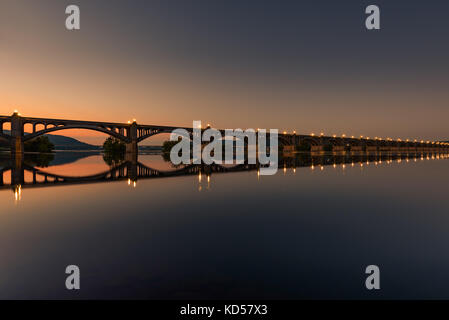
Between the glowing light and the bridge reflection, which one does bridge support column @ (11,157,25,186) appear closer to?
the bridge reflection

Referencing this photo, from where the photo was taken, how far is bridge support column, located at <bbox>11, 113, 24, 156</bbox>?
79.4 meters

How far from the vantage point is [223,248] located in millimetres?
8328

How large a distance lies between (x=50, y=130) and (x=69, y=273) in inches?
3397

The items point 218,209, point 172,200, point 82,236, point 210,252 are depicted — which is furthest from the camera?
point 172,200

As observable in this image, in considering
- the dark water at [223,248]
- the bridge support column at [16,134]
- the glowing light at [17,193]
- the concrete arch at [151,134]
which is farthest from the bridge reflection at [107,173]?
the concrete arch at [151,134]

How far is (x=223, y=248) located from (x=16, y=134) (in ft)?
302

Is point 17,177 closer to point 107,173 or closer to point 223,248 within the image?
point 107,173

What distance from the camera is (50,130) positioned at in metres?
80.1

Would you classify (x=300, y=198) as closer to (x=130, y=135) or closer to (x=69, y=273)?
(x=69, y=273)

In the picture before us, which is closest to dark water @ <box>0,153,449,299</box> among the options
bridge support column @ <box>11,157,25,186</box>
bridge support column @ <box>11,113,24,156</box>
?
bridge support column @ <box>11,157,25,186</box>

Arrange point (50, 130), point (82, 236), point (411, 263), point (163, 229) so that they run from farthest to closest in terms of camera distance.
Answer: point (50, 130) < point (163, 229) < point (82, 236) < point (411, 263)

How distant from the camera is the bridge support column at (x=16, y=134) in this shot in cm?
7944
